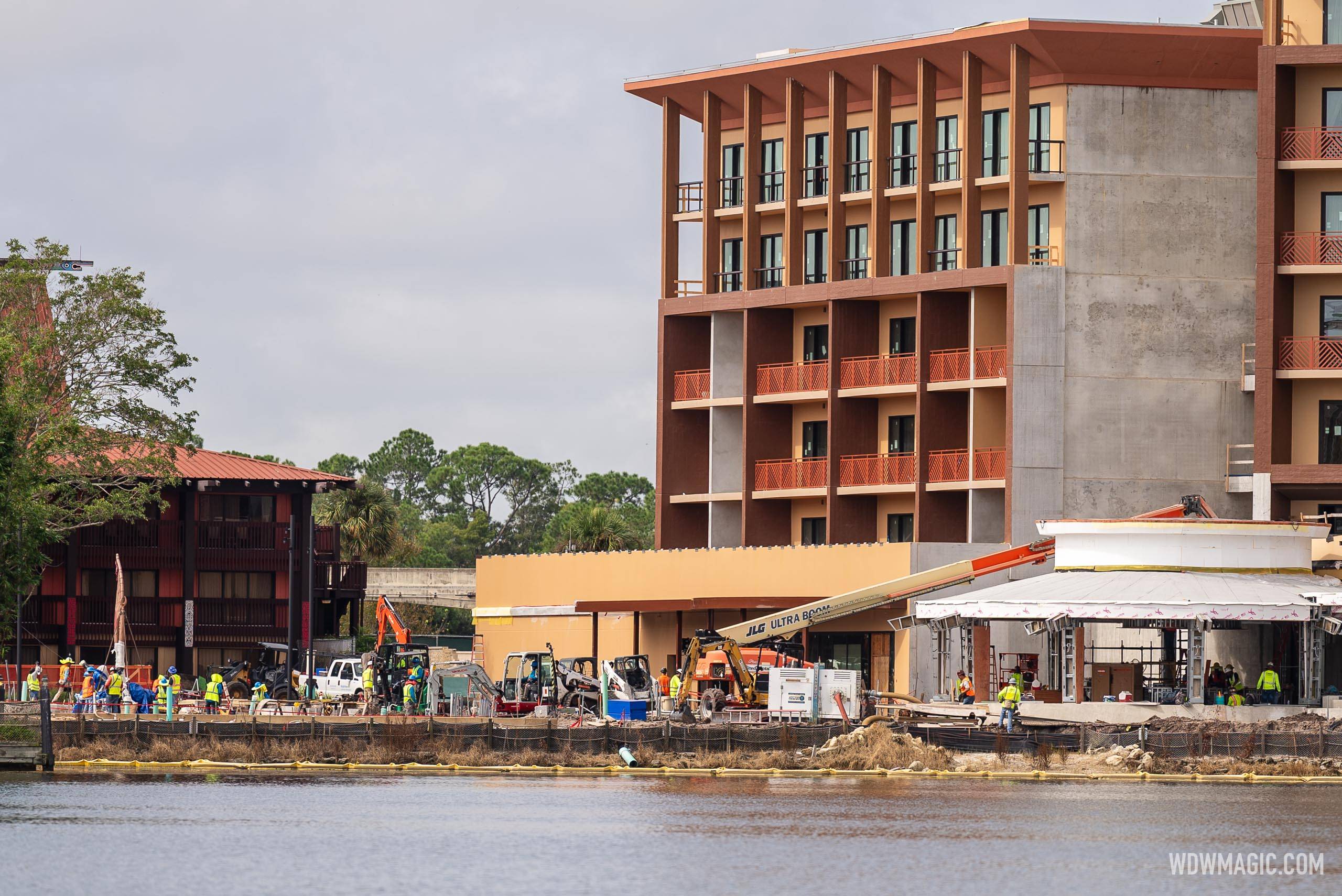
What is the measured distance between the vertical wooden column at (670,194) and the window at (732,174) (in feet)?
6.19

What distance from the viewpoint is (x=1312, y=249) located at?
3142 inches

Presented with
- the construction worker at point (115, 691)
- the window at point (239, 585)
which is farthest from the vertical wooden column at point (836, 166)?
the construction worker at point (115, 691)

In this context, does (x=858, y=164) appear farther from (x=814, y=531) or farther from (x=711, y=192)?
(x=814, y=531)

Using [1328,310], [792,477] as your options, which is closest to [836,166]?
[792,477]

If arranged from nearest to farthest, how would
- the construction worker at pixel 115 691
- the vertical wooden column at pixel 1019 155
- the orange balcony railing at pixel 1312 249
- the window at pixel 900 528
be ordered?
the construction worker at pixel 115 691
the orange balcony railing at pixel 1312 249
the vertical wooden column at pixel 1019 155
the window at pixel 900 528

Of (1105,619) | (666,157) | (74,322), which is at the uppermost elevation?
(666,157)

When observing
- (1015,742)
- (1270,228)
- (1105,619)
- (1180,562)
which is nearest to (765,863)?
(1015,742)

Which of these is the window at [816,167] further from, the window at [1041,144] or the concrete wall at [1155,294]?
the concrete wall at [1155,294]

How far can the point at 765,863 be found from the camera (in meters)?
40.8

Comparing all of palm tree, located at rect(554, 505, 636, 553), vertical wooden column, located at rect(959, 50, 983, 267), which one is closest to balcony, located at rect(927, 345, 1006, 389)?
vertical wooden column, located at rect(959, 50, 983, 267)

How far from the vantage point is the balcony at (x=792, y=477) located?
88.4 meters

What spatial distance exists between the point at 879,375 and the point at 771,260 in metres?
8.04

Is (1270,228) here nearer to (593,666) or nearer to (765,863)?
(593,666)

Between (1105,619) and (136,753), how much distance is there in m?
27.4
